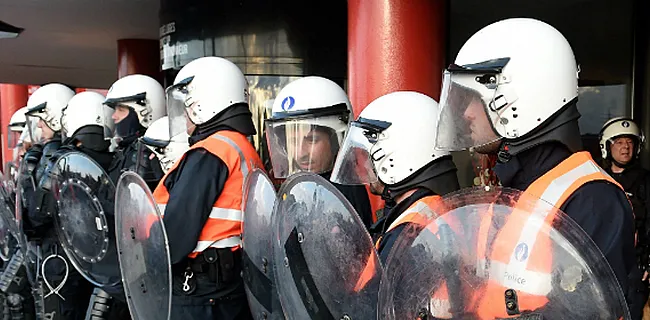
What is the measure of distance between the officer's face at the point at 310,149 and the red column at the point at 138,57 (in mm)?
7181

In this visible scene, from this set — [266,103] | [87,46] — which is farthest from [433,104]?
[87,46]

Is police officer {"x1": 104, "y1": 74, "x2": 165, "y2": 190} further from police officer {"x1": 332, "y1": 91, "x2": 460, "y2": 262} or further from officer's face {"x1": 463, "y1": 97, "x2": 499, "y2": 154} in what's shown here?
officer's face {"x1": 463, "y1": 97, "x2": 499, "y2": 154}

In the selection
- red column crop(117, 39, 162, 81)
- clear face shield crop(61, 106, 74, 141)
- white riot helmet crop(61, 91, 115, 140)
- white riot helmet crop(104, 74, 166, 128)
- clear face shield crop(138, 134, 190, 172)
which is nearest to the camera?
clear face shield crop(138, 134, 190, 172)

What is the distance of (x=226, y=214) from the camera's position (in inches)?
151

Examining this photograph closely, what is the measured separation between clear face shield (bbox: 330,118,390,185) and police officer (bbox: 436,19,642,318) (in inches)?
23.2

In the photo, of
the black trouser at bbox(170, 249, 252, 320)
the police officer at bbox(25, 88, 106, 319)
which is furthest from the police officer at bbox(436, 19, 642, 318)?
the police officer at bbox(25, 88, 106, 319)

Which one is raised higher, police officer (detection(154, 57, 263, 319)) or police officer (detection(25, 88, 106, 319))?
police officer (detection(154, 57, 263, 319))

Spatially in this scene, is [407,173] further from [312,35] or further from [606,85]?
[606,85]

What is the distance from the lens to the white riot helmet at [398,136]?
2996 millimetres

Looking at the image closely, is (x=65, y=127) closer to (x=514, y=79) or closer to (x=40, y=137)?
(x=40, y=137)

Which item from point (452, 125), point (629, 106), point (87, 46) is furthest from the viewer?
point (87, 46)

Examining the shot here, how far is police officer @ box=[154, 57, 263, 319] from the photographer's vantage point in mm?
3711

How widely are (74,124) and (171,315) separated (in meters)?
2.14

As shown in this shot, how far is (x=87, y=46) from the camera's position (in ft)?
38.2
